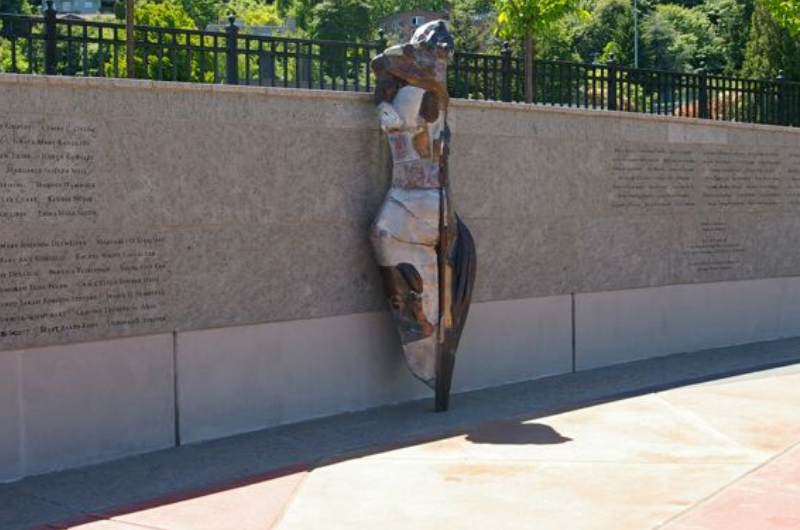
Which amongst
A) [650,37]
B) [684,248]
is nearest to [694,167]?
[684,248]

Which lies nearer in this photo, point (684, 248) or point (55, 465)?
point (55, 465)

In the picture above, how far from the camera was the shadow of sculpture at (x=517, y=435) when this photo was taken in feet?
25.7

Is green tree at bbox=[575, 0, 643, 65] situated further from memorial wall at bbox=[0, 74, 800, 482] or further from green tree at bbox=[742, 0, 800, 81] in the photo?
memorial wall at bbox=[0, 74, 800, 482]

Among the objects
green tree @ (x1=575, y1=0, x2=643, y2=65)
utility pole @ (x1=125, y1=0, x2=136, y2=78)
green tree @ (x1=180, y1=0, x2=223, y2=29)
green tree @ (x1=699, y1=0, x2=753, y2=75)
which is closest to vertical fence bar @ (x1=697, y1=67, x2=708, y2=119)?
utility pole @ (x1=125, y1=0, x2=136, y2=78)

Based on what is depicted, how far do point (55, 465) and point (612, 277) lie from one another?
579 cm

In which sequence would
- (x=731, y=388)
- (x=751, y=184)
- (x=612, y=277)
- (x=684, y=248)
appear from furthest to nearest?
(x=751, y=184)
(x=684, y=248)
(x=612, y=277)
(x=731, y=388)

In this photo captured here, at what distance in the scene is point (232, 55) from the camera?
8.72m

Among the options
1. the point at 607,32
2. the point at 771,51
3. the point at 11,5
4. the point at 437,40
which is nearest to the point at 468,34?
the point at 607,32

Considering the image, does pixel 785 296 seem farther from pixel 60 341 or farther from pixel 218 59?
pixel 60 341

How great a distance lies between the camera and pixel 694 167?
39.3ft

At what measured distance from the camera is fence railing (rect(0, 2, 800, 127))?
7.98 m

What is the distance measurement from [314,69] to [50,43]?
7.14 feet

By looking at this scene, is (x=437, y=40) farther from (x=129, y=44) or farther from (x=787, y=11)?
(x=787, y=11)

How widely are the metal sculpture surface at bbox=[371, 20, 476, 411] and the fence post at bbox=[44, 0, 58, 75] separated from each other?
2.26 meters
